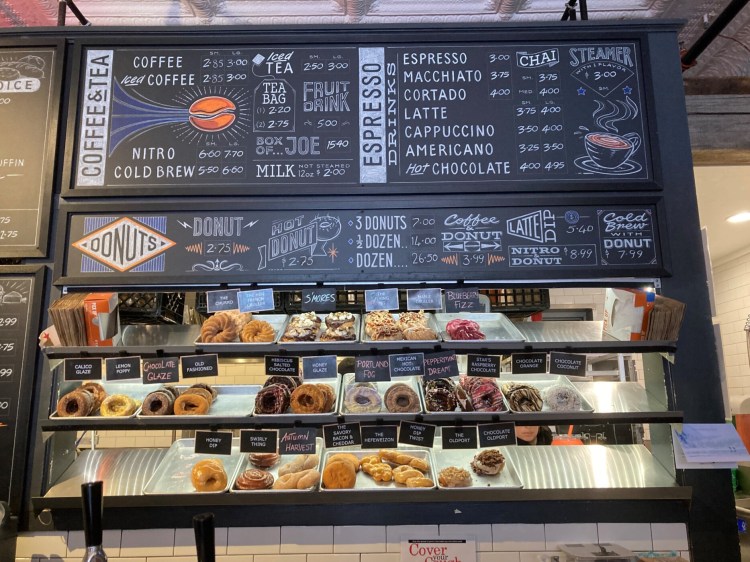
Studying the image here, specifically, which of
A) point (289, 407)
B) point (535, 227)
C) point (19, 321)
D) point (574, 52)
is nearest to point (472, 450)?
point (289, 407)

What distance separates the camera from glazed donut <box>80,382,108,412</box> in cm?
307

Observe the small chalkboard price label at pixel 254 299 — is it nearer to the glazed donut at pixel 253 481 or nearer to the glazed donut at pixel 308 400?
→ the glazed donut at pixel 308 400

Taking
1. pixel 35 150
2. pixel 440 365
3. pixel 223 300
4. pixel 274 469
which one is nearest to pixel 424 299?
pixel 440 365

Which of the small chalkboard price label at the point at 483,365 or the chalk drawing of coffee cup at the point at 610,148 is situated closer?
the small chalkboard price label at the point at 483,365

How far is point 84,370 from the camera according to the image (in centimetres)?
303

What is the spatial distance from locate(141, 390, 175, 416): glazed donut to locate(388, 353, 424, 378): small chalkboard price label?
1.25 m

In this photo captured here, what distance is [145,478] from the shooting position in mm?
3102

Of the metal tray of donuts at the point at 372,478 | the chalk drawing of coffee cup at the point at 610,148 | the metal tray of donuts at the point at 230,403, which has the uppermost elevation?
the chalk drawing of coffee cup at the point at 610,148

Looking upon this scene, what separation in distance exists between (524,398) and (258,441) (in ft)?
4.87

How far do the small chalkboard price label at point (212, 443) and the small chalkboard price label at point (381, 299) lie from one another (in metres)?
1.05

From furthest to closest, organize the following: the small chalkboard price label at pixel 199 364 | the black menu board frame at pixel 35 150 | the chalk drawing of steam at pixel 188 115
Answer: the chalk drawing of steam at pixel 188 115 < the black menu board frame at pixel 35 150 < the small chalkboard price label at pixel 199 364

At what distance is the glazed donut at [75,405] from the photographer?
9.67 feet

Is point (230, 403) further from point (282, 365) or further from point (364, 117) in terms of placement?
point (364, 117)

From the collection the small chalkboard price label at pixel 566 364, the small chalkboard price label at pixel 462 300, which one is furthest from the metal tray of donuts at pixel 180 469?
the small chalkboard price label at pixel 566 364
